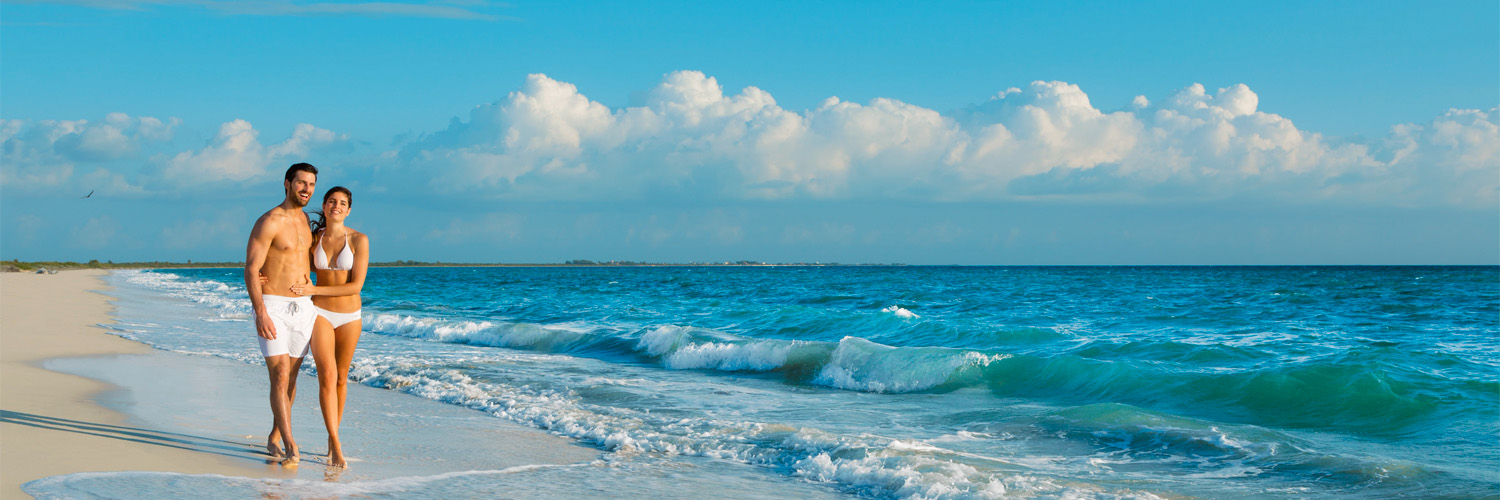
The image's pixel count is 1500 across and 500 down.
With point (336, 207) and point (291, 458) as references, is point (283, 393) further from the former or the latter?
point (336, 207)

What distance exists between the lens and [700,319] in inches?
963

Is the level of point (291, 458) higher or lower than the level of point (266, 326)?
lower

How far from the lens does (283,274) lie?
520 cm

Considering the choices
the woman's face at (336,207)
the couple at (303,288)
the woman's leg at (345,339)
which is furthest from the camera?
the woman's leg at (345,339)

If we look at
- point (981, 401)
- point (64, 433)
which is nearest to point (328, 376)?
point (64, 433)

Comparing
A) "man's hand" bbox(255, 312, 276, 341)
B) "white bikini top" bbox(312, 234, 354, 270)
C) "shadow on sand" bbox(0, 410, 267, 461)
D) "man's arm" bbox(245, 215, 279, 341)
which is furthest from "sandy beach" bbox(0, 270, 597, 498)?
"white bikini top" bbox(312, 234, 354, 270)

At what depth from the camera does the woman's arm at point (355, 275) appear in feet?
17.5

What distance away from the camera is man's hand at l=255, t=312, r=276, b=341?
5172 millimetres

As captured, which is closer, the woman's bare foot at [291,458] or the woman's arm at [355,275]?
the woman's arm at [355,275]

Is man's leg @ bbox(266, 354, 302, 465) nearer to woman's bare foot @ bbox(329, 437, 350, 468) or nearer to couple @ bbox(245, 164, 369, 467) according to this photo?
couple @ bbox(245, 164, 369, 467)

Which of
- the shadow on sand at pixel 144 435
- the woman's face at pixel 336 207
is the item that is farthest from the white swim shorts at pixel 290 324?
the shadow on sand at pixel 144 435

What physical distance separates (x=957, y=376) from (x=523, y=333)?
10587 millimetres

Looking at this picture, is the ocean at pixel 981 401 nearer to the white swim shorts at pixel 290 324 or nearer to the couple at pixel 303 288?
the couple at pixel 303 288

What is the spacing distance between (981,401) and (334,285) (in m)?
7.50
